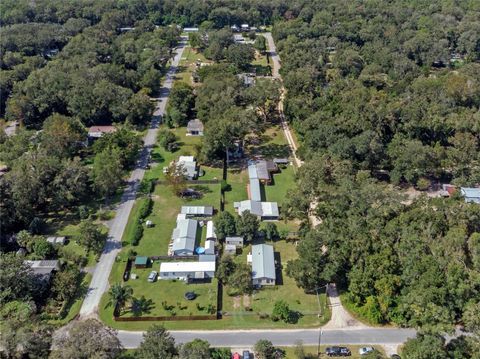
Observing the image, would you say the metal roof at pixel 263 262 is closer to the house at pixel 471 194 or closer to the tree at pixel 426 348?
the tree at pixel 426 348

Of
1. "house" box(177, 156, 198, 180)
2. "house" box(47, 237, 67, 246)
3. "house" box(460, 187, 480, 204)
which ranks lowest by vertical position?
"house" box(460, 187, 480, 204)

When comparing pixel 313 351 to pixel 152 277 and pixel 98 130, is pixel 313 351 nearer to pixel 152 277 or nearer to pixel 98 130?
pixel 152 277

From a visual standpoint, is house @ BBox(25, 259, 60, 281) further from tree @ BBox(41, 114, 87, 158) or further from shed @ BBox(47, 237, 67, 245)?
tree @ BBox(41, 114, 87, 158)

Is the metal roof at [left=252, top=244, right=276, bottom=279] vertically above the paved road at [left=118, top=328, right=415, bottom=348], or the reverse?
the metal roof at [left=252, top=244, right=276, bottom=279]

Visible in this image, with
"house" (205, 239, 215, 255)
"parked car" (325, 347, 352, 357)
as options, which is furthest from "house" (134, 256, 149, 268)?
"parked car" (325, 347, 352, 357)

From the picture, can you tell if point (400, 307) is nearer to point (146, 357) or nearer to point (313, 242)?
point (313, 242)

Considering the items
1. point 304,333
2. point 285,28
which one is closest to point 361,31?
point 285,28

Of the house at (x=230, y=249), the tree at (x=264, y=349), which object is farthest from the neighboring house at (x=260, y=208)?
the tree at (x=264, y=349)
